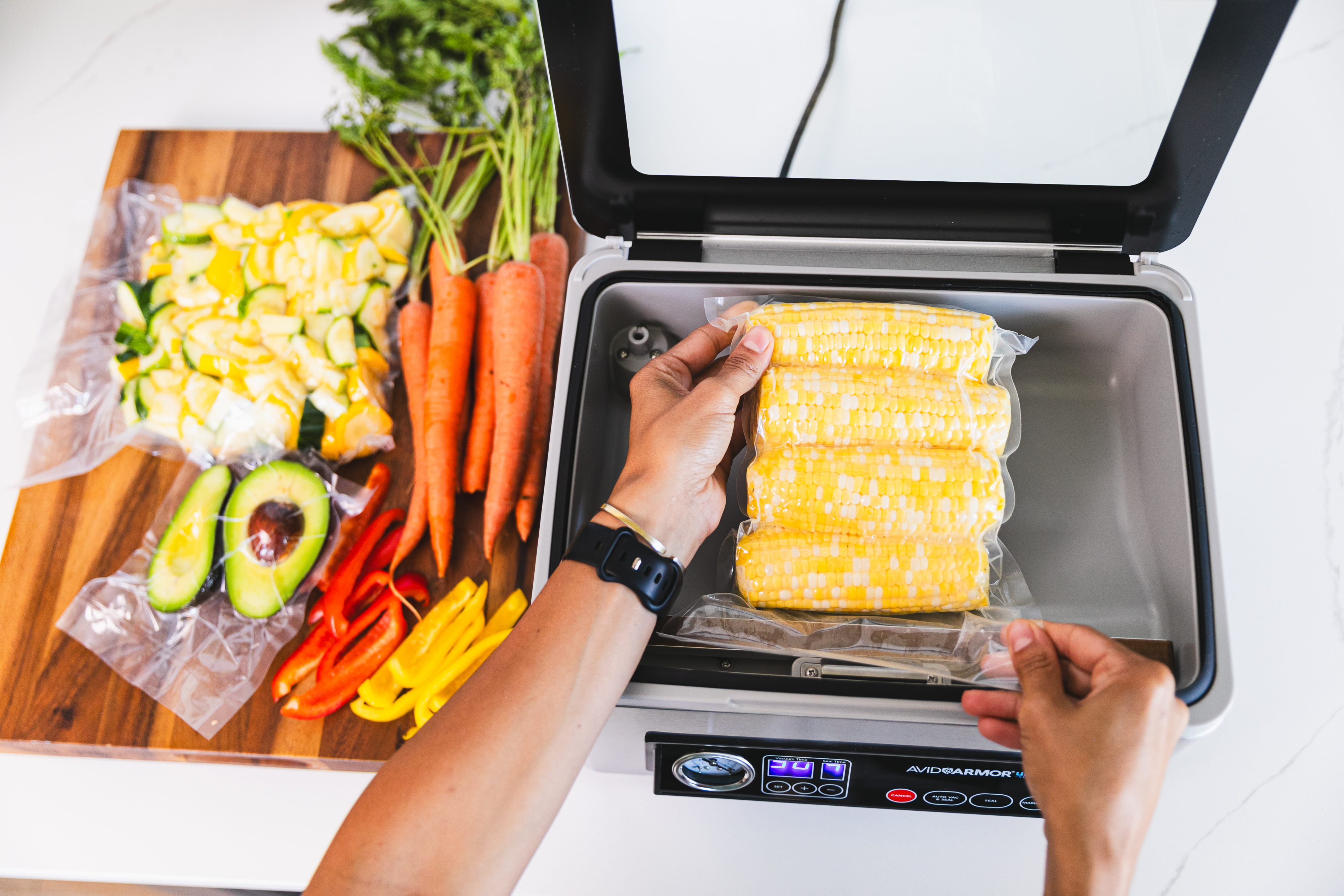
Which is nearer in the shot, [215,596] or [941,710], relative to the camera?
[941,710]

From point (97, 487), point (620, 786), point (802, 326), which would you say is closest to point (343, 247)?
point (97, 487)

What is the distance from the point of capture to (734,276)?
3.05 ft

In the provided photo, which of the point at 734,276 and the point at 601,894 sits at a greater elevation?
the point at 734,276

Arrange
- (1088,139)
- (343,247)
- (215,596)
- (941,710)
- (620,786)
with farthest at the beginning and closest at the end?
(343,247) → (215,596) → (620,786) → (1088,139) → (941,710)

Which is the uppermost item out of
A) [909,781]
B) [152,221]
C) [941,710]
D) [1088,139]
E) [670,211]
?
[1088,139]

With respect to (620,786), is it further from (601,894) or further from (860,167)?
(860,167)

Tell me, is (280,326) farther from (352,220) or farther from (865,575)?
Answer: (865,575)

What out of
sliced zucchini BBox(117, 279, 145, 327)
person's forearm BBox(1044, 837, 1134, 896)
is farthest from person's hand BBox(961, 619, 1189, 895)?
sliced zucchini BBox(117, 279, 145, 327)

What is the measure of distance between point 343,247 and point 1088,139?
3.36ft

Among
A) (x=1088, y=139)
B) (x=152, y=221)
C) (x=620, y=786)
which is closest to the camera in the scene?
(x=1088, y=139)

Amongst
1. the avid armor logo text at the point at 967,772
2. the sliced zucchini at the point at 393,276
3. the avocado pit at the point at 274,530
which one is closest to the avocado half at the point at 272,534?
the avocado pit at the point at 274,530

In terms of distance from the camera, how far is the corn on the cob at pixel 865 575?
32.2 inches

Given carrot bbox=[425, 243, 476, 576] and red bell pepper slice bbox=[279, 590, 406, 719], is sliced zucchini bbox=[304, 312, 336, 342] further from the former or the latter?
red bell pepper slice bbox=[279, 590, 406, 719]

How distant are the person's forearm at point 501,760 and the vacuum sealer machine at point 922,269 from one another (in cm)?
6
